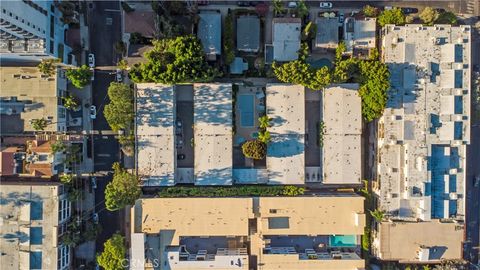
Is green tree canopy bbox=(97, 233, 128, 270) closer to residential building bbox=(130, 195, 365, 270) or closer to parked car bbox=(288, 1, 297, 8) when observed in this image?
residential building bbox=(130, 195, 365, 270)

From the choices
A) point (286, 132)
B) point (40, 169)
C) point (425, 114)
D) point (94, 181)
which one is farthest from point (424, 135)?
point (40, 169)

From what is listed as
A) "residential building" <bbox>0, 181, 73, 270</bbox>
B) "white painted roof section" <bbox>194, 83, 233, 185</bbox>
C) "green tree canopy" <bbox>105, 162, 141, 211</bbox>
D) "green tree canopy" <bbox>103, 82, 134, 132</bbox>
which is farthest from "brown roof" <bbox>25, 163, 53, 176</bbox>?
"white painted roof section" <bbox>194, 83, 233, 185</bbox>

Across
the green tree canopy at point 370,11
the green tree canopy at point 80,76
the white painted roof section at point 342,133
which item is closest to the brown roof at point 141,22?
the green tree canopy at point 80,76

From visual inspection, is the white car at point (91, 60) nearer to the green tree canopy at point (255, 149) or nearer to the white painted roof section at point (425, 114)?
the green tree canopy at point (255, 149)

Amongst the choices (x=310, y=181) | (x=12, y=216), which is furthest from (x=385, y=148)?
(x=12, y=216)

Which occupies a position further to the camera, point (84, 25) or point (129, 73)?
point (84, 25)

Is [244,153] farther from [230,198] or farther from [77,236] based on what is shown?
[77,236]
